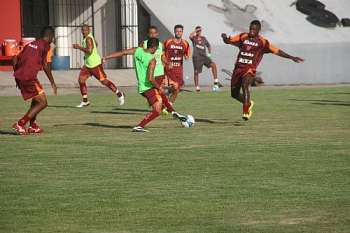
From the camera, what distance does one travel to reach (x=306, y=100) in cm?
2741

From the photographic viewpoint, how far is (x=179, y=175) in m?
12.7

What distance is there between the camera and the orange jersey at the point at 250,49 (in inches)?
813

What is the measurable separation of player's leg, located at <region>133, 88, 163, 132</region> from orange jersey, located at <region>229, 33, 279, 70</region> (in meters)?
2.79

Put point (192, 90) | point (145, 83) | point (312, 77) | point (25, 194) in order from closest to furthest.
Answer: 1. point (25, 194)
2. point (145, 83)
3. point (192, 90)
4. point (312, 77)

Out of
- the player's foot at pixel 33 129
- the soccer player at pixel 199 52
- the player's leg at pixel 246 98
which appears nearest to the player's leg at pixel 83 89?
the player's leg at pixel 246 98

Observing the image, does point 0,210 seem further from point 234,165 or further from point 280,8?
point 280,8

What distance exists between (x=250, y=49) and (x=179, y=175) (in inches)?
328

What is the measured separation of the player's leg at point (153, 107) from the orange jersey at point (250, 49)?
2.79 m

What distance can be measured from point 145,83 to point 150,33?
206 cm

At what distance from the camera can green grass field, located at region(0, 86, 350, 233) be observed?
32.2 ft

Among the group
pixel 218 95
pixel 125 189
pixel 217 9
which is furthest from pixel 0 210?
pixel 217 9

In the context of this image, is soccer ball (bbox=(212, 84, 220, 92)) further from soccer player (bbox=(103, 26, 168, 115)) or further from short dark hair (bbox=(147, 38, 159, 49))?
short dark hair (bbox=(147, 38, 159, 49))

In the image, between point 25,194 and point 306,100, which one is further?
point 306,100

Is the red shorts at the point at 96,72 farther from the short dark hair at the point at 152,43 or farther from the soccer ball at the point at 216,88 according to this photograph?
the short dark hair at the point at 152,43
